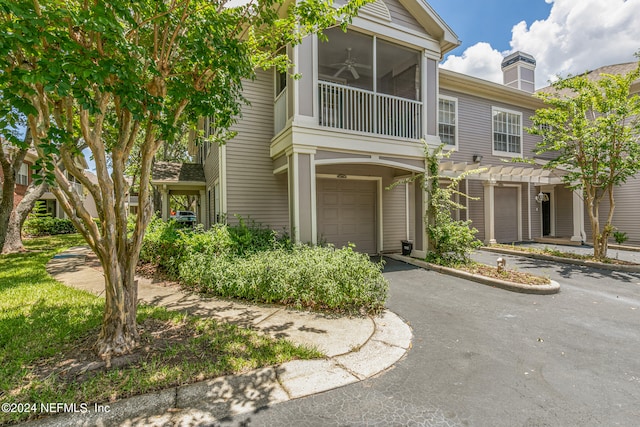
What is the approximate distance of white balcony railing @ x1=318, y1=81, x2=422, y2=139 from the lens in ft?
22.7

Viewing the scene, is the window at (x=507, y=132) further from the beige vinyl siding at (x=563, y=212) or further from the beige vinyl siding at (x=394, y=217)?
the beige vinyl siding at (x=394, y=217)

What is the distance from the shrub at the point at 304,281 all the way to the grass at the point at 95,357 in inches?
38.4

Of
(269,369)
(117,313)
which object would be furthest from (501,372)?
(117,313)

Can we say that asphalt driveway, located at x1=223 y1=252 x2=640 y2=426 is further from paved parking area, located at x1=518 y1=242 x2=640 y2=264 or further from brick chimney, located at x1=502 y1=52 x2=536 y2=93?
brick chimney, located at x1=502 y1=52 x2=536 y2=93

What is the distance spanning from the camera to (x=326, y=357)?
3094 mm

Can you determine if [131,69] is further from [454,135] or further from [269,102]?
[454,135]

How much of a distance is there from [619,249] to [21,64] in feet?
51.2

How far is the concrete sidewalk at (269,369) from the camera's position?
2234 millimetres

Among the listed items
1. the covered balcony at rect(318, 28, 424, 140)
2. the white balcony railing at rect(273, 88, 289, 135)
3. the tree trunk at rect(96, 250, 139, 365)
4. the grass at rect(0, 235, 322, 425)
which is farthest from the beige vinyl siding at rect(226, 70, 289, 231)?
the tree trunk at rect(96, 250, 139, 365)

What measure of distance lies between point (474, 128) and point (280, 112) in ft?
26.6

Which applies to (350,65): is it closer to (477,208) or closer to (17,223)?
(477,208)

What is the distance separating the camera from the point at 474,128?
1153 centimetres

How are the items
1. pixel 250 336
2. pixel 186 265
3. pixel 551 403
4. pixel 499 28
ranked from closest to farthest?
pixel 551 403 → pixel 250 336 → pixel 186 265 → pixel 499 28

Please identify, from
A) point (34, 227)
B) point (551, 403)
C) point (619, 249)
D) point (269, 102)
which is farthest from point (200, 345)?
point (34, 227)
